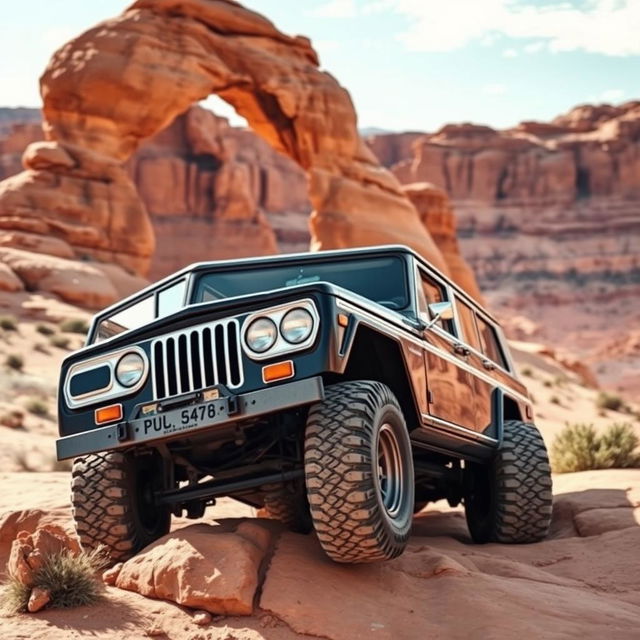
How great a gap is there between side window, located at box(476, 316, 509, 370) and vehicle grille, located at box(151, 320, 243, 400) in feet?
12.2

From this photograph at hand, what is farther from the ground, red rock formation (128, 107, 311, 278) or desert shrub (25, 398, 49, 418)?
red rock formation (128, 107, 311, 278)

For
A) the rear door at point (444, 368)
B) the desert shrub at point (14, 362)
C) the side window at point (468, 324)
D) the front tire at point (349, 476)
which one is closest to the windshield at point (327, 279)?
the rear door at point (444, 368)

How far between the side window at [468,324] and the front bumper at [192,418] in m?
2.95

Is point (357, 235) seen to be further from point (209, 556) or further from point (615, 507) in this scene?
point (209, 556)

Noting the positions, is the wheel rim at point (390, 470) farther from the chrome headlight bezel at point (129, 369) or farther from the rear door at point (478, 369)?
the rear door at point (478, 369)

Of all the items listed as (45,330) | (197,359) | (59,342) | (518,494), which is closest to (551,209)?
(45,330)

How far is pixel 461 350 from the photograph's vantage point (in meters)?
6.29

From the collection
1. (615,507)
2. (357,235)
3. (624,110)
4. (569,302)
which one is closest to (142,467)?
(615,507)

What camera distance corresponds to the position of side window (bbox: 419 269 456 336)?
6.13m

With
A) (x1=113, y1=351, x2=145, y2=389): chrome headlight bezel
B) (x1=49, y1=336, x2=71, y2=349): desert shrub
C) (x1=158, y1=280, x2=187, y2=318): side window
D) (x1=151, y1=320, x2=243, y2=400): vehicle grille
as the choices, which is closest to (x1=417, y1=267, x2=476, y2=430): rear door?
(x1=151, y1=320, x2=243, y2=400): vehicle grille

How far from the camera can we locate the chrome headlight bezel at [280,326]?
4.33 metres

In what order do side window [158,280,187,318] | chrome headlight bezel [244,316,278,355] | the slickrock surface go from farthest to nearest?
side window [158,280,187,318] → chrome headlight bezel [244,316,278,355] → the slickrock surface

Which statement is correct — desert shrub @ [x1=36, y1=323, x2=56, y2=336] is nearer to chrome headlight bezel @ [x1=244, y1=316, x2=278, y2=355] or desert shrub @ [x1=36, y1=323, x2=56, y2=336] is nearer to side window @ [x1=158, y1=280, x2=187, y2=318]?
side window @ [x1=158, y1=280, x2=187, y2=318]

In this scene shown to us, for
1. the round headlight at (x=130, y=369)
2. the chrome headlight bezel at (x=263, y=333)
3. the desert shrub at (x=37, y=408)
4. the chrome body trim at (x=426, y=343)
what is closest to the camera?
the chrome headlight bezel at (x=263, y=333)
